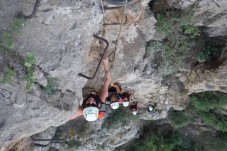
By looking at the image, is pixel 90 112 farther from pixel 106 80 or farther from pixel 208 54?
pixel 208 54

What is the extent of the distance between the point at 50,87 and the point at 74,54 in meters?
0.77

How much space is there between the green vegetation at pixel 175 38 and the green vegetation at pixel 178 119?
257 cm

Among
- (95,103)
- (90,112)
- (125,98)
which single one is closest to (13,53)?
(90,112)

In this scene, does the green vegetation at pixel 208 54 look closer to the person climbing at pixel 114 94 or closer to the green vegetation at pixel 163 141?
the person climbing at pixel 114 94

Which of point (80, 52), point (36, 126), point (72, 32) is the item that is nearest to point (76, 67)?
point (80, 52)

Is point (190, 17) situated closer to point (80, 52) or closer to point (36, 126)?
point (80, 52)

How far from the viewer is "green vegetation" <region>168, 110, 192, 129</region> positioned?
955cm

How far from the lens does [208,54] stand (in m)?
7.28

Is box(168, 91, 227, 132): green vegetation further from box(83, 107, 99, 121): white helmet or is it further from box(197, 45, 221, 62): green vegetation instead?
box(83, 107, 99, 121): white helmet

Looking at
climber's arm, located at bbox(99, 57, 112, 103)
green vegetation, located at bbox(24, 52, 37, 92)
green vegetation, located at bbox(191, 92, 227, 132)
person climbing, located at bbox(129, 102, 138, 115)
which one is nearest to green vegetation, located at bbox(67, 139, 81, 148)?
person climbing, located at bbox(129, 102, 138, 115)

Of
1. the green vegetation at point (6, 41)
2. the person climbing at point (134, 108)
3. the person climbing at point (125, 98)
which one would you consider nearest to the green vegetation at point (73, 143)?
the person climbing at point (134, 108)

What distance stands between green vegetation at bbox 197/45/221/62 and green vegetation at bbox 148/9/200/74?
0.31 meters

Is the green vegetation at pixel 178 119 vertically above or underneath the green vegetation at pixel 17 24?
underneath

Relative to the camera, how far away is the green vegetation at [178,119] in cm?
955
